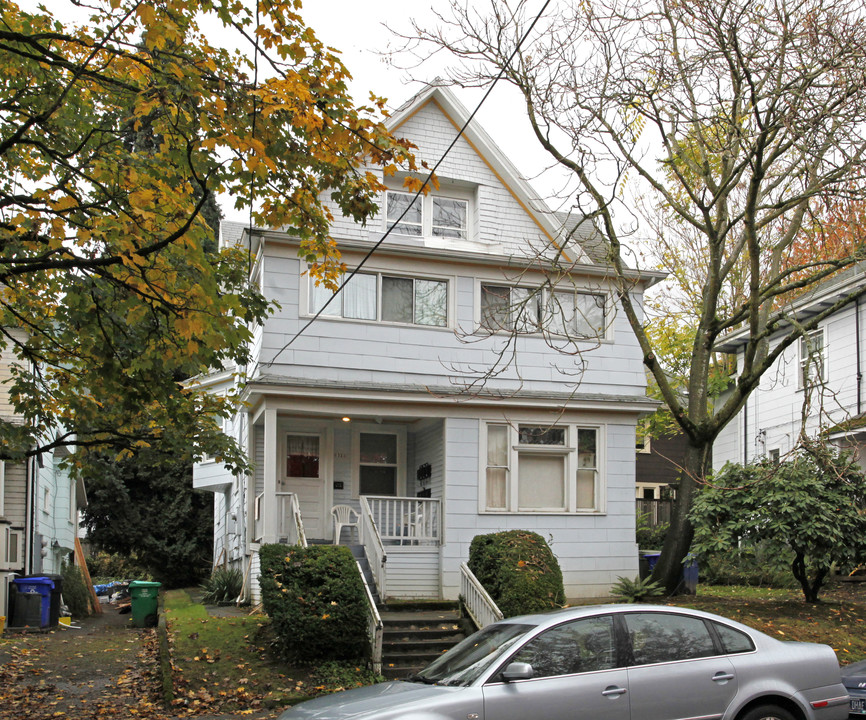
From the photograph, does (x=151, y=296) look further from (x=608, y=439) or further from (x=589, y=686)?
(x=608, y=439)

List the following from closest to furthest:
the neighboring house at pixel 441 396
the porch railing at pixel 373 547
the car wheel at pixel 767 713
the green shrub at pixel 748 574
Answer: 1. the car wheel at pixel 767 713
2. the porch railing at pixel 373 547
3. the neighboring house at pixel 441 396
4. the green shrub at pixel 748 574

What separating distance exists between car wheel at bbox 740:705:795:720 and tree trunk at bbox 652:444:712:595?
906 centimetres

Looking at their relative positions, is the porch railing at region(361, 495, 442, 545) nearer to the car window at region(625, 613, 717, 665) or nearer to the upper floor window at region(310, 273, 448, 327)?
the upper floor window at region(310, 273, 448, 327)

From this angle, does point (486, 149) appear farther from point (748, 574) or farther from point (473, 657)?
point (473, 657)

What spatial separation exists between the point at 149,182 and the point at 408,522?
28.9ft

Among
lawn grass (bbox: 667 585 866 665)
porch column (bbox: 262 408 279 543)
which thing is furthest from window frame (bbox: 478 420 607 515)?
porch column (bbox: 262 408 279 543)

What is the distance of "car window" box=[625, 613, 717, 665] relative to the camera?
7219 millimetres

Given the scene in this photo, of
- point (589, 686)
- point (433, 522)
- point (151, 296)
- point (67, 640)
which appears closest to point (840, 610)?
point (433, 522)

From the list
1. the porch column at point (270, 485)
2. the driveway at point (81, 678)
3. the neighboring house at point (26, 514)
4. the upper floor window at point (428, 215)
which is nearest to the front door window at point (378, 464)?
the porch column at point (270, 485)

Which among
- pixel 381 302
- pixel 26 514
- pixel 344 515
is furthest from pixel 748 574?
pixel 26 514

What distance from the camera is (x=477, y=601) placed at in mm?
13398

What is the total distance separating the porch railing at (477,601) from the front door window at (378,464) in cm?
422

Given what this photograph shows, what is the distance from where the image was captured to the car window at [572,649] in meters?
7.02

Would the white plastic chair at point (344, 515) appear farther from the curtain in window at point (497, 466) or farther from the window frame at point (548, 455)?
the curtain in window at point (497, 466)
